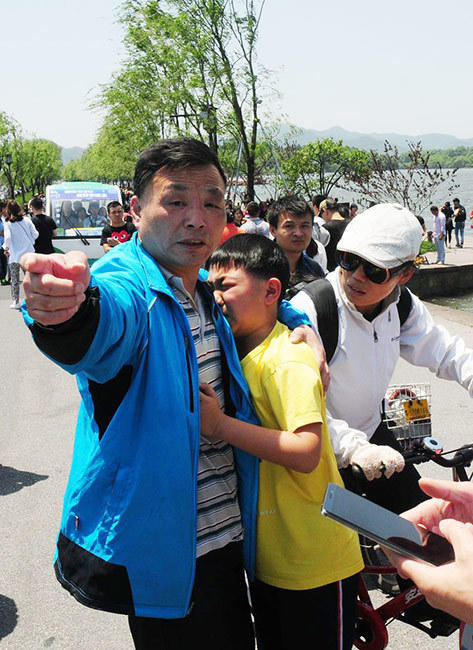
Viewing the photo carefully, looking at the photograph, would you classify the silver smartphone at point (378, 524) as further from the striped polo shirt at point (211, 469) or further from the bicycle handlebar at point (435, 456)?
the bicycle handlebar at point (435, 456)

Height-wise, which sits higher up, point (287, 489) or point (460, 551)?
point (460, 551)

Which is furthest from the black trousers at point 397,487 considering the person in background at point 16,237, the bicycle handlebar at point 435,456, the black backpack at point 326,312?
the person in background at point 16,237

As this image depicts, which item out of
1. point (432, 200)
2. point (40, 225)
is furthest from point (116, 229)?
point (432, 200)

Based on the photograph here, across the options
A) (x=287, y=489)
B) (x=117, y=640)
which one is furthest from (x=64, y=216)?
(x=287, y=489)

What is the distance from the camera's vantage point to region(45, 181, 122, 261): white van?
54.9ft

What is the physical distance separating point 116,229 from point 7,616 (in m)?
6.33

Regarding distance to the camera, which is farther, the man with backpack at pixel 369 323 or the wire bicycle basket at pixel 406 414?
the wire bicycle basket at pixel 406 414

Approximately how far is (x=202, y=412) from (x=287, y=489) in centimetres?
39

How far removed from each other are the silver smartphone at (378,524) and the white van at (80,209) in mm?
15807

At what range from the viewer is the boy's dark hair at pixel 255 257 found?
2.05 metres

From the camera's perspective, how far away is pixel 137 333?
4.93 feet

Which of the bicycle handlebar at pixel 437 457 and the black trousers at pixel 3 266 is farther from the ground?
the bicycle handlebar at pixel 437 457

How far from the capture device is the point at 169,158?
175cm

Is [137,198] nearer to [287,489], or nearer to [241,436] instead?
[241,436]
